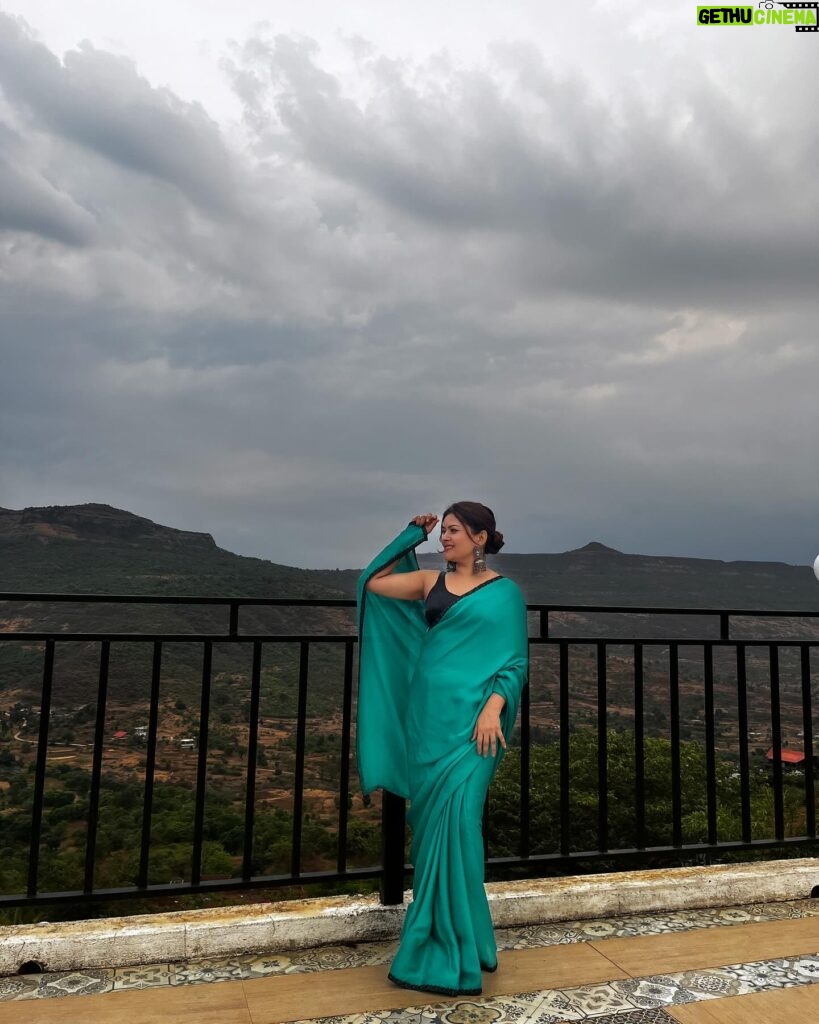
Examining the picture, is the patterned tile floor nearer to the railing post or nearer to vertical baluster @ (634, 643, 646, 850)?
the railing post

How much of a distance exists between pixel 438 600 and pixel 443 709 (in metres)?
0.32

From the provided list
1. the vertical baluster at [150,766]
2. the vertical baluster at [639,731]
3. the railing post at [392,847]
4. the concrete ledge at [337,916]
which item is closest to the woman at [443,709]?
the railing post at [392,847]

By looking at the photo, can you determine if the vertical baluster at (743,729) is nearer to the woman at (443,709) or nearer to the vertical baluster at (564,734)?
the vertical baluster at (564,734)

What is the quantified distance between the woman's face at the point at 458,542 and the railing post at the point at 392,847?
815 millimetres

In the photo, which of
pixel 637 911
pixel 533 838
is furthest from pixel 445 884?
pixel 533 838

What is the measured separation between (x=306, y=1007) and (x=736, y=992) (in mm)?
1164

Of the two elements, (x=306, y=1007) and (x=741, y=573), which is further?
(x=741, y=573)

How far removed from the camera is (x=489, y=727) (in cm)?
212

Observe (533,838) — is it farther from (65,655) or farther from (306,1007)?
(306,1007)

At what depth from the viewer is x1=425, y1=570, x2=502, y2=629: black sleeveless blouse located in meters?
2.27

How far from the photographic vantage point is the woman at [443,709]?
2057 millimetres

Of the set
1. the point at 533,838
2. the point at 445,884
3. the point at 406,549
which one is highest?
the point at 406,549

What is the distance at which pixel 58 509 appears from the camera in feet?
123

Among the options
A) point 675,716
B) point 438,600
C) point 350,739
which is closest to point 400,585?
point 438,600
